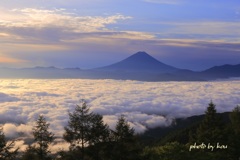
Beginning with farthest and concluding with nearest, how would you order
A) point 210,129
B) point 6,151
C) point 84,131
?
point 210,129 → point 84,131 → point 6,151

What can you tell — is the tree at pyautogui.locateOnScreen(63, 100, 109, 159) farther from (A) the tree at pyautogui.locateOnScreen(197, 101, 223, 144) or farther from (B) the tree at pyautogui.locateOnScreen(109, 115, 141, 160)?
(A) the tree at pyautogui.locateOnScreen(197, 101, 223, 144)

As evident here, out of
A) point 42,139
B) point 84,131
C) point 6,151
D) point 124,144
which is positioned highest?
point 84,131

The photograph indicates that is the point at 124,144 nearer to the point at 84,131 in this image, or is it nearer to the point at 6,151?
the point at 84,131

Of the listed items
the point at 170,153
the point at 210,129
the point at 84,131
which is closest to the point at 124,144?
the point at 84,131

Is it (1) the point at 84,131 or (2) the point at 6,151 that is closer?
(2) the point at 6,151

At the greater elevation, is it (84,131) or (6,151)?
(84,131)

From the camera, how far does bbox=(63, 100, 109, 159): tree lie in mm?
33750

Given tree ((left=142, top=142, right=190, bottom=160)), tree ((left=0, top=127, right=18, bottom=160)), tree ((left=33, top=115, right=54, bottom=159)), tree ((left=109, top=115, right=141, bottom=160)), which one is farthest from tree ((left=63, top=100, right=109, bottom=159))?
tree ((left=0, top=127, right=18, bottom=160))

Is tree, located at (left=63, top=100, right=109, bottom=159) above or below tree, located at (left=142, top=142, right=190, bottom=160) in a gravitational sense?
above

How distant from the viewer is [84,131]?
33.8 m

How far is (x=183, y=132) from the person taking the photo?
132 metres

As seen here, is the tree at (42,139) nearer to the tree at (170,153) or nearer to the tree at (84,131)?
the tree at (84,131)

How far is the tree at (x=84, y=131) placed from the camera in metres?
33.8

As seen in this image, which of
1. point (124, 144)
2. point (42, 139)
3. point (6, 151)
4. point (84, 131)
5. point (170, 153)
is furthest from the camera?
point (170, 153)
